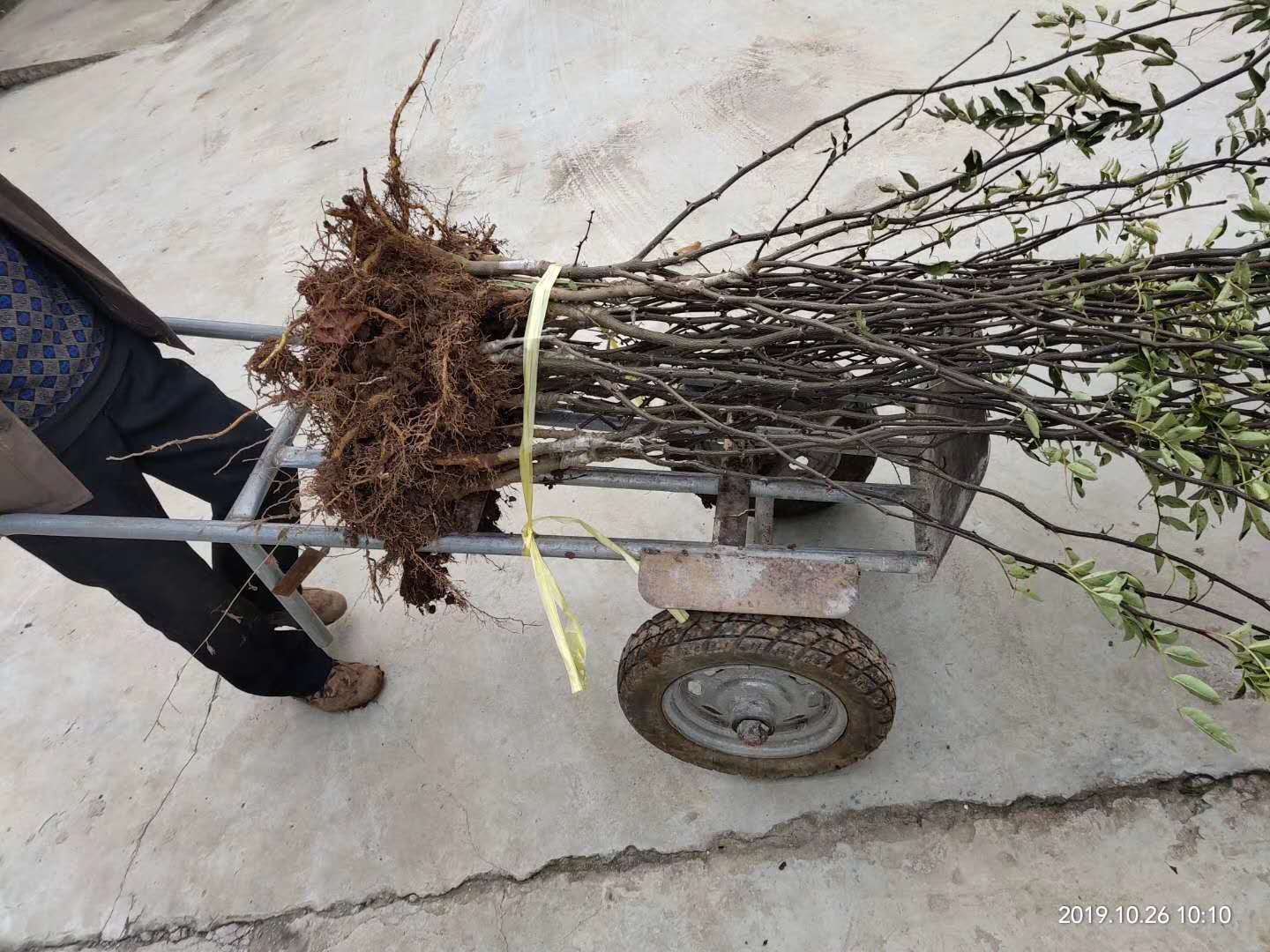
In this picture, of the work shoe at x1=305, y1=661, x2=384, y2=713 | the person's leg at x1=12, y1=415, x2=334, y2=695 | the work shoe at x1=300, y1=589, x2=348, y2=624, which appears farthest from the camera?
the work shoe at x1=300, y1=589, x2=348, y2=624

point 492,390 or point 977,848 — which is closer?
point 492,390

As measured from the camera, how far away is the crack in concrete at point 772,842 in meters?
1.94

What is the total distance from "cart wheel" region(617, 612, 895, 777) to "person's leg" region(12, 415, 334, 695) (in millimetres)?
1084

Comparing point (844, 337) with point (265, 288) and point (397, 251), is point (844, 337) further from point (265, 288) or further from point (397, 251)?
point (265, 288)

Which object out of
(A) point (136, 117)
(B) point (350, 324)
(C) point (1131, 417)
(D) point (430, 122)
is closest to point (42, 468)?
(B) point (350, 324)

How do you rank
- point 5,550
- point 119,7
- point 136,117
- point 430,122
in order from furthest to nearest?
point 119,7, point 136,117, point 430,122, point 5,550

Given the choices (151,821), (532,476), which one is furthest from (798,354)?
(151,821)

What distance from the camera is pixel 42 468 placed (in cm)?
156

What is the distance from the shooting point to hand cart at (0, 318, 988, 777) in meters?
1.54

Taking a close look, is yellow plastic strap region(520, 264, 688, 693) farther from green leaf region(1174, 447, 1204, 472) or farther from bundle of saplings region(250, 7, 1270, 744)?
green leaf region(1174, 447, 1204, 472)

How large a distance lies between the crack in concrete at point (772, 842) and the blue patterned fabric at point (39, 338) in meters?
1.42

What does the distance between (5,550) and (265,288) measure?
1703 millimetres

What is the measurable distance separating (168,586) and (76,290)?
2.46ft

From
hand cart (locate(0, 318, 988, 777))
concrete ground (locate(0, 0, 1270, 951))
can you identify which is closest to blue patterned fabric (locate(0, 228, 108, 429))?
hand cart (locate(0, 318, 988, 777))
